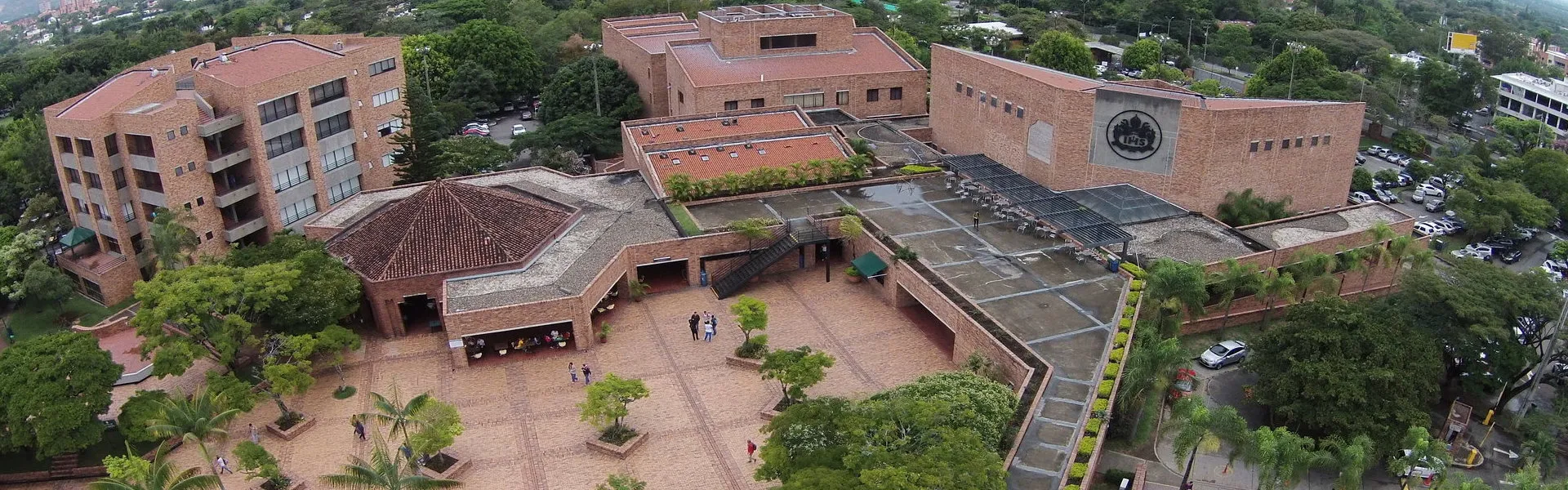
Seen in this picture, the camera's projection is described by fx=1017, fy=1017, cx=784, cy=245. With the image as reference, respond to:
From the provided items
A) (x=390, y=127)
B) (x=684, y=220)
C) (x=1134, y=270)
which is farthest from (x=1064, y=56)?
(x=390, y=127)

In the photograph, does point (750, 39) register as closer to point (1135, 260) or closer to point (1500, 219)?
point (1135, 260)

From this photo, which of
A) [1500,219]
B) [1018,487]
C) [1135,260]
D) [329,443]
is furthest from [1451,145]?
[329,443]

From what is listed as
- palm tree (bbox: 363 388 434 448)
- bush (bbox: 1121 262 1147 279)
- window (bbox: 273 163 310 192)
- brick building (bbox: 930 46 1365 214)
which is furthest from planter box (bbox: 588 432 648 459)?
window (bbox: 273 163 310 192)

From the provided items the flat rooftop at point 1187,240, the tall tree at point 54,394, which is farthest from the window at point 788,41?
the tall tree at point 54,394

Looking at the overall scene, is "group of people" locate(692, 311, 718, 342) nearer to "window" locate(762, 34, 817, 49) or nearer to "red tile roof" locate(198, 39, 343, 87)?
"red tile roof" locate(198, 39, 343, 87)

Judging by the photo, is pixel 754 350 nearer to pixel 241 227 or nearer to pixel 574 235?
pixel 574 235
